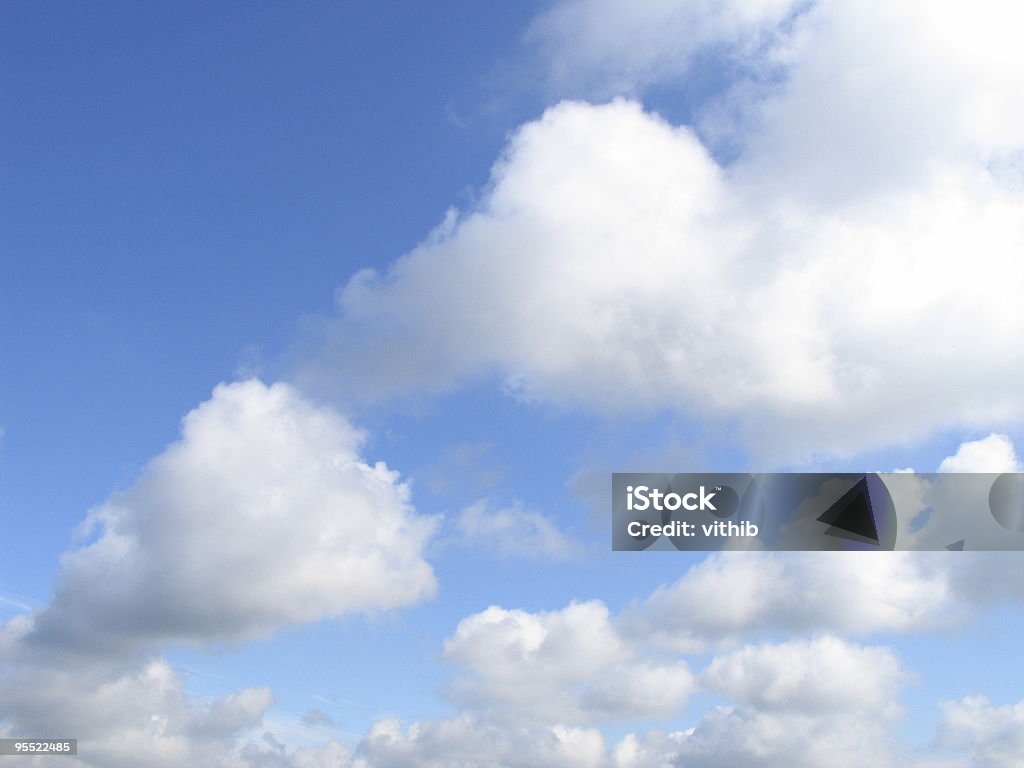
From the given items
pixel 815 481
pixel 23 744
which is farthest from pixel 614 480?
pixel 23 744

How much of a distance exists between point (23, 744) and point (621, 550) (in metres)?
129

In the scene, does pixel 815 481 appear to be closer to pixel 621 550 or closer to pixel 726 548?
pixel 726 548

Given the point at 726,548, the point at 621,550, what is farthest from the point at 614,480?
the point at 726,548

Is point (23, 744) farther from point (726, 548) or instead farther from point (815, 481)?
point (815, 481)

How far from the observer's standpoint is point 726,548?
479ft

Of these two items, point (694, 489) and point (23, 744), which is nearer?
point (694, 489)

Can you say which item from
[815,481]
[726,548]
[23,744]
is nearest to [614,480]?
[726,548]

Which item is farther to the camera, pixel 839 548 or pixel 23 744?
pixel 23 744

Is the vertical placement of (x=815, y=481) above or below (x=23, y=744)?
above

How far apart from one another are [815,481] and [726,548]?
738 inches

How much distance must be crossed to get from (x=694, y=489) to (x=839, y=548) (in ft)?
87.6

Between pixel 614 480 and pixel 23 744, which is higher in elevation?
pixel 614 480

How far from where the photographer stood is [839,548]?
15000 centimetres

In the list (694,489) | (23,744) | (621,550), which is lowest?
(23,744)
